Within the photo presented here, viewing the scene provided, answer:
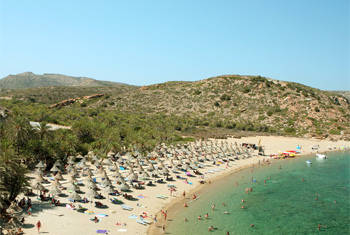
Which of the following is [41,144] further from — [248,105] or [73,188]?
[248,105]

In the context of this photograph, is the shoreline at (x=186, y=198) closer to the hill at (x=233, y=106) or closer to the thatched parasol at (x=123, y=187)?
the thatched parasol at (x=123, y=187)

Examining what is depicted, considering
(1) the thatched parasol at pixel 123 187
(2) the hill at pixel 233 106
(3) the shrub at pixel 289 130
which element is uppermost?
(2) the hill at pixel 233 106

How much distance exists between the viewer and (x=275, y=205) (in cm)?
3164

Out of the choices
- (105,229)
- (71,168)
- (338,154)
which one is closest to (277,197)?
(105,229)

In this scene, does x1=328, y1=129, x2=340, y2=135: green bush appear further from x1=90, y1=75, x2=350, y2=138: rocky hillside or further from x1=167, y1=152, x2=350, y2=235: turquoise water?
x1=167, y1=152, x2=350, y2=235: turquoise water

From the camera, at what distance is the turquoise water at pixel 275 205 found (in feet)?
83.6

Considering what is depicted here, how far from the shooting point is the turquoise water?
25484 mm

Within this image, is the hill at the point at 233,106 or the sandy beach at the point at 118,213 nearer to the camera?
the sandy beach at the point at 118,213

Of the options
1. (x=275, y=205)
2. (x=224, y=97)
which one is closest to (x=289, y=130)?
(x=224, y=97)

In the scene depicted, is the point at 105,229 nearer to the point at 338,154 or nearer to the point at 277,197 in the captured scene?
the point at 277,197

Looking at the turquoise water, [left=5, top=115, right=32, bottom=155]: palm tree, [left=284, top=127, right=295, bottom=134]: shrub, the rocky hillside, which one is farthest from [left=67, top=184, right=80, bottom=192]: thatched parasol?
[left=284, top=127, right=295, bottom=134]: shrub

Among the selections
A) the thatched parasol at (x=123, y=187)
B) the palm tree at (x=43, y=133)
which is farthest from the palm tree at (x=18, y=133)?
the thatched parasol at (x=123, y=187)

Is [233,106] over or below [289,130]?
over

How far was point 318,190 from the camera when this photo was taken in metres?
38.1
